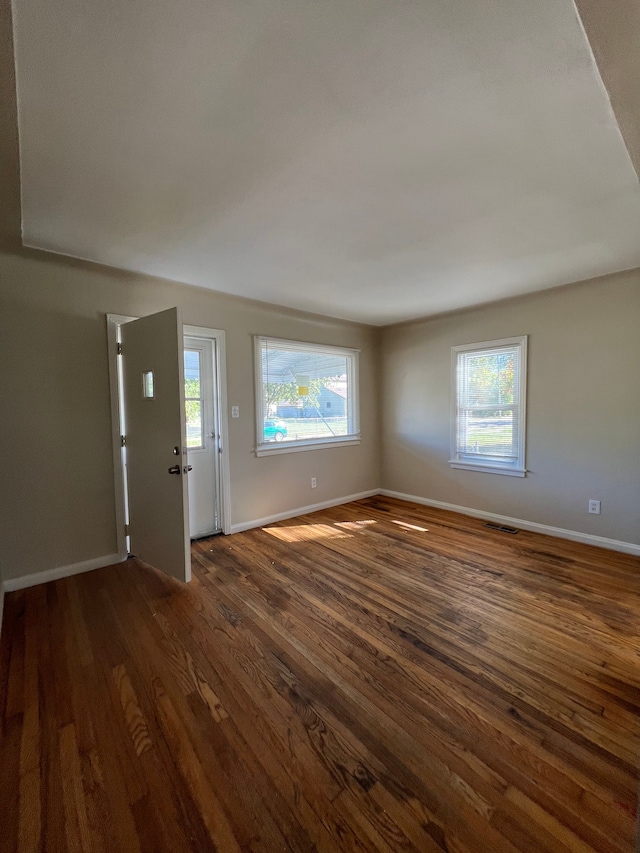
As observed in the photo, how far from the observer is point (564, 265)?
2863 mm

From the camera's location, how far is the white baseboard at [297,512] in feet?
12.5

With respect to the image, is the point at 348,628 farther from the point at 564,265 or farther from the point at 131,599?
the point at 564,265

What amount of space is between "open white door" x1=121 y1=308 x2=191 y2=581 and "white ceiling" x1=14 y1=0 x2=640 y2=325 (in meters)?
0.62

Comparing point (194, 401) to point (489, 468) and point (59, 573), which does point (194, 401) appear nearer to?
point (59, 573)

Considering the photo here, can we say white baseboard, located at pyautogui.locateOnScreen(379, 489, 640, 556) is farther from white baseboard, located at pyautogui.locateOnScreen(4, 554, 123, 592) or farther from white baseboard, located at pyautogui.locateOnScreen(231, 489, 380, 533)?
white baseboard, located at pyautogui.locateOnScreen(4, 554, 123, 592)

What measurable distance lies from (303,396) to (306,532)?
1596 millimetres

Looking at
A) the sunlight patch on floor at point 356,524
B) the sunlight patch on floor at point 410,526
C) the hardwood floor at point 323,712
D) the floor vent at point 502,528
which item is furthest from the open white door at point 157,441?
the floor vent at point 502,528

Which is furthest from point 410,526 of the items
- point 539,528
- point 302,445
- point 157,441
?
point 157,441

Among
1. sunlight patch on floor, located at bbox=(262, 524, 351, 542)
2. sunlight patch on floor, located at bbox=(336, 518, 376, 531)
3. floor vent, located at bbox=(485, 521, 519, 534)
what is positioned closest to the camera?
sunlight patch on floor, located at bbox=(262, 524, 351, 542)

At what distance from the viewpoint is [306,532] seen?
12.3 ft

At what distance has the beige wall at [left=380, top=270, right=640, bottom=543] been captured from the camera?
10.2ft

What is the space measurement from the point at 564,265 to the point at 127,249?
334 centimetres

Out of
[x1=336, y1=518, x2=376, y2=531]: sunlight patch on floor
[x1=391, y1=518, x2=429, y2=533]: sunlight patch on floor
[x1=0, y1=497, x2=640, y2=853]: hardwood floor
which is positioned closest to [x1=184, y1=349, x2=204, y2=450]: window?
Result: [x1=0, y1=497, x2=640, y2=853]: hardwood floor

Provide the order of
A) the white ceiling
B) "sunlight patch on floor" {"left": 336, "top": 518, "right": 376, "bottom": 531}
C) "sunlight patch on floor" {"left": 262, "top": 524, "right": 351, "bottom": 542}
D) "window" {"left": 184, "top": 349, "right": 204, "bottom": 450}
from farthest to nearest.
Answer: "sunlight patch on floor" {"left": 336, "top": 518, "right": 376, "bottom": 531} → "sunlight patch on floor" {"left": 262, "top": 524, "right": 351, "bottom": 542} → "window" {"left": 184, "top": 349, "right": 204, "bottom": 450} → the white ceiling
